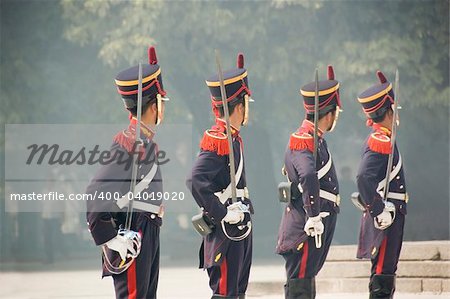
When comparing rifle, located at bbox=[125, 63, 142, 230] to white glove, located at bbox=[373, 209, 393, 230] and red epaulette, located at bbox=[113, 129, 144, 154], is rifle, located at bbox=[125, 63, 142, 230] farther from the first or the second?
white glove, located at bbox=[373, 209, 393, 230]

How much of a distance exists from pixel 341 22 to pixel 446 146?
9.42 feet

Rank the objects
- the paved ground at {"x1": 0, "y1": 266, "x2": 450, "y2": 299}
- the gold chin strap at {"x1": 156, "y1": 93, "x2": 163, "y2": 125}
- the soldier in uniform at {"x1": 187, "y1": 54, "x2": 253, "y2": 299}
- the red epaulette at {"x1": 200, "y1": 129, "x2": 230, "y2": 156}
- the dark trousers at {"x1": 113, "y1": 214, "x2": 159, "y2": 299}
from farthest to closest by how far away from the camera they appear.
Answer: the paved ground at {"x1": 0, "y1": 266, "x2": 450, "y2": 299} → the red epaulette at {"x1": 200, "y1": 129, "x2": 230, "y2": 156} → the soldier in uniform at {"x1": 187, "y1": 54, "x2": 253, "y2": 299} → the gold chin strap at {"x1": 156, "y1": 93, "x2": 163, "y2": 125} → the dark trousers at {"x1": 113, "y1": 214, "x2": 159, "y2": 299}

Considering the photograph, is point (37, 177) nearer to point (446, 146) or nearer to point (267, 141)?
point (267, 141)

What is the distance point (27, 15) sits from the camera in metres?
21.4

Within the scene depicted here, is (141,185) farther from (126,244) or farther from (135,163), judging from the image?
(126,244)

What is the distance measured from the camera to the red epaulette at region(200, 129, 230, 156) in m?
7.89

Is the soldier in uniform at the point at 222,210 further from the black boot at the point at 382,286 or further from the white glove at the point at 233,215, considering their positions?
the black boot at the point at 382,286

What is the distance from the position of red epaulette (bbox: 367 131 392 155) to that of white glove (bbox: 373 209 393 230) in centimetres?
44

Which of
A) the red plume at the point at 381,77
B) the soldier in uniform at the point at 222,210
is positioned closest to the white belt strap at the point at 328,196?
the soldier in uniform at the point at 222,210

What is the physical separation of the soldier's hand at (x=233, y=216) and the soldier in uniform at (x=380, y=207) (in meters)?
1.46

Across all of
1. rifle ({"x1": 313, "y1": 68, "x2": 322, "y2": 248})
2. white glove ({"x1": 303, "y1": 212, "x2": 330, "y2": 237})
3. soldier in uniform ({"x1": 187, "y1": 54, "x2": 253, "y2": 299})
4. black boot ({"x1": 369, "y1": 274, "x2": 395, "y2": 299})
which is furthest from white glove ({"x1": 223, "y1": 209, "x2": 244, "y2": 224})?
black boot ({"x1": 369, "y1": 274, "x2": 395, "y2": 299})

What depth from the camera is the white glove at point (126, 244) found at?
6.71 m

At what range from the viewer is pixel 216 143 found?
7.90 meters

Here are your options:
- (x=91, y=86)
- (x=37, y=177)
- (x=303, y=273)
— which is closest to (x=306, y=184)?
(x=303, y=273)
